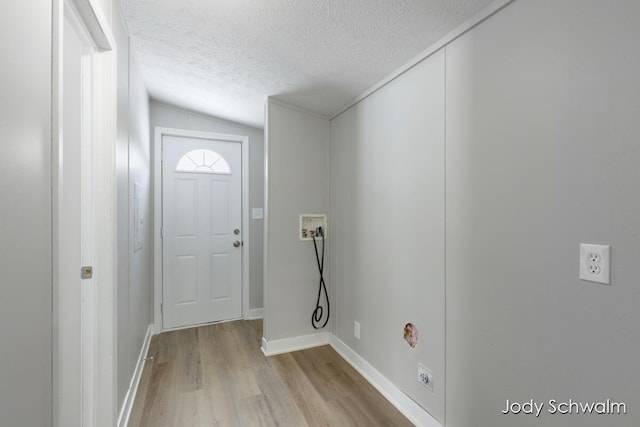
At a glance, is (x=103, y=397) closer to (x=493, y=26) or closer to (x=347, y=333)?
(x=347, y=333)

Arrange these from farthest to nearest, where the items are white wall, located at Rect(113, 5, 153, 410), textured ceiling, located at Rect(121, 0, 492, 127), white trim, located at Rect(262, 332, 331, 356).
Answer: white trim, located at Rect(262, 332, 331, 356) → white wall, located at Rect(113, 5, 153, 410) → textured ceiling, located at Rect(121, 0, 492, 127)

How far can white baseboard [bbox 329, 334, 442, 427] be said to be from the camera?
1.77m

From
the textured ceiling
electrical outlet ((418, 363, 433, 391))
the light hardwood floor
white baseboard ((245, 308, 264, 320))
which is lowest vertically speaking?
the light hardwood floor

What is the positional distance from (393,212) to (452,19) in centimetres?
115

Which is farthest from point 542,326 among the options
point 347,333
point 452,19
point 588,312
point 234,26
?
point 234,26

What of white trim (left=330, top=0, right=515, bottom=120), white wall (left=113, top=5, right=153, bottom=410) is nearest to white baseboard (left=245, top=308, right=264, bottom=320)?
white wall (left=113, top=5, right=153, bottom=410)

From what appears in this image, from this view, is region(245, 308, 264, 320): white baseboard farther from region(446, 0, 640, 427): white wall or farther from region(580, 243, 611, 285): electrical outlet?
region(580, 243, 611, 285): electrical outlet

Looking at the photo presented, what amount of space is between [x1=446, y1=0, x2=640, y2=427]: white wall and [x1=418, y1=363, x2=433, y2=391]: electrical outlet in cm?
14

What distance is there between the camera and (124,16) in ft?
5.92

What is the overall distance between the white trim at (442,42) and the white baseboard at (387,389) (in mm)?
2132

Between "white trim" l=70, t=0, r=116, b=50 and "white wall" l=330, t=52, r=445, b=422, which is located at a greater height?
"white trim" l=70, t=0, r=116, b=50

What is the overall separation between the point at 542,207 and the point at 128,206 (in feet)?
7.58

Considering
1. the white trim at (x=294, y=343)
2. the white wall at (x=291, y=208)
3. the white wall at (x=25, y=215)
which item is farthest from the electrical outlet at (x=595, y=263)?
the white trim at (x=294, y=343)

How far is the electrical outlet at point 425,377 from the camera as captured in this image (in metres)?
1.72
